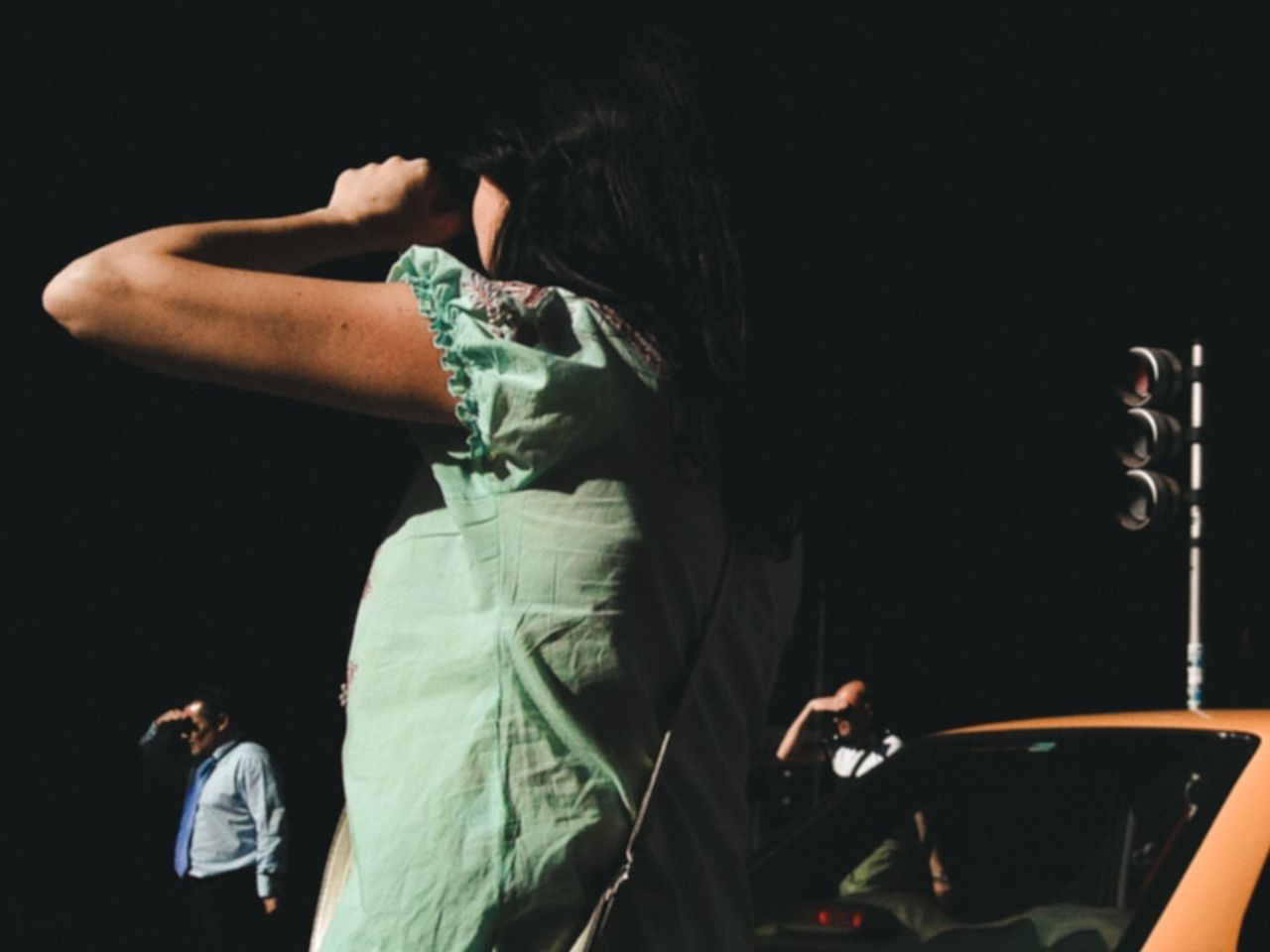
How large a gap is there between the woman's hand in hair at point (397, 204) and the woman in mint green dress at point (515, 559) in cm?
6

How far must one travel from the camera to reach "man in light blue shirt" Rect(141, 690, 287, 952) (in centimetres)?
959

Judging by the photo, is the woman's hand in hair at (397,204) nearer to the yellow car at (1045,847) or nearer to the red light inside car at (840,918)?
the yellow car at (1045,847)

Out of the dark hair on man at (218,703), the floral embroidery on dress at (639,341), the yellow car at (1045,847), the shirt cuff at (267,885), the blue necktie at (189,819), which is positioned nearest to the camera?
the floral embroidery on dress at (639,341)

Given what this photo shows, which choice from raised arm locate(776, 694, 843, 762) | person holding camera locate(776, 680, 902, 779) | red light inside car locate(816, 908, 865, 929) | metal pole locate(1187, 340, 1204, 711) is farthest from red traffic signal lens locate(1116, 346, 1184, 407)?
red light inside car locate(816, 908, 865, 929)

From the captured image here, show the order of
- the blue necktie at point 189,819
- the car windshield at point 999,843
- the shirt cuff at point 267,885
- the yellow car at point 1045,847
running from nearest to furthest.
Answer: the yellow car at point 1045,847 < the car windshield at point 999,843 < the shirt cuff at point 267,885 < the blue necktie at point 189,819

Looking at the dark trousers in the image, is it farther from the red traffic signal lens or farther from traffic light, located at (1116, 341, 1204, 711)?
the red traffic signal lens

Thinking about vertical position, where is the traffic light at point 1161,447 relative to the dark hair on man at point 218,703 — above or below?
above

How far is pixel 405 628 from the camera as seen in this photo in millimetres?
1420

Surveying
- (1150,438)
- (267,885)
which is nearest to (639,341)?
(1150,438)

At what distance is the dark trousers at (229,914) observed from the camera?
9586mm

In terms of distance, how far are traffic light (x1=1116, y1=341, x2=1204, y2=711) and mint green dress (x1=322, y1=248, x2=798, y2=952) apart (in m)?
8.08

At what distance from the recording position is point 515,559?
1.40 m

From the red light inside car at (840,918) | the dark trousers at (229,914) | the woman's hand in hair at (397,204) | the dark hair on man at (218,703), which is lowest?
the dark trousers at (229,914)

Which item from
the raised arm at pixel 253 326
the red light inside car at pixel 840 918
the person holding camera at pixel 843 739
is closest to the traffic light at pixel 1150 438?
the person holding camera at pixel 843 739
